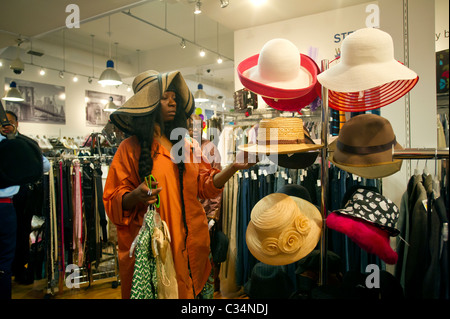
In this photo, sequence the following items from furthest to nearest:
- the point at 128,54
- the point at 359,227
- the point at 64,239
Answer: the point at 128,54
the point at 64,239
the point at 359,227

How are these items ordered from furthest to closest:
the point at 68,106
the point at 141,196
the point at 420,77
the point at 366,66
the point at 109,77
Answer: the point at 68,106 < the point at 109,77 < the point at 420,77 < the point at 141,196 < the point at 366,66

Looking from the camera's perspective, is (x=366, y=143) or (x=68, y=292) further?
(x=68, y=292)

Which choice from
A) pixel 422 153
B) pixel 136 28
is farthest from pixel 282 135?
pixel 136 28

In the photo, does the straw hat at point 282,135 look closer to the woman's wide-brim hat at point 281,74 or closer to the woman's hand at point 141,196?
the woman's wide-brim hat at point 281,74

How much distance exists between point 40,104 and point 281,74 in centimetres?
656

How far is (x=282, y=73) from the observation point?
4.12ft

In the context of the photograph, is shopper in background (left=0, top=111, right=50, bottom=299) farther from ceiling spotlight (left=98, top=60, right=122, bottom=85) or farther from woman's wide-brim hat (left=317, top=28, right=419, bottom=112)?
ceiling spotlight (left=98, top=60, right=122, bottom=85)

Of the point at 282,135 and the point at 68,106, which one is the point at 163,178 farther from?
the point at 68,106

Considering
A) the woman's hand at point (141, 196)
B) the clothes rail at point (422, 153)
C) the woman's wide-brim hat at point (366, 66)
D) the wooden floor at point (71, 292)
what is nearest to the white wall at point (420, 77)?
the woman's wide-brim hat at point (366, 66)

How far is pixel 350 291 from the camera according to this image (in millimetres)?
1209
